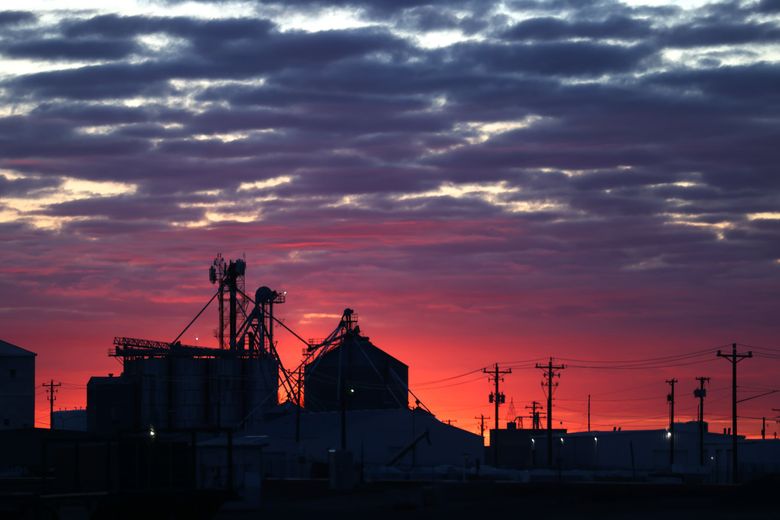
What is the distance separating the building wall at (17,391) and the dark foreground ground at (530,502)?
44.7 metres

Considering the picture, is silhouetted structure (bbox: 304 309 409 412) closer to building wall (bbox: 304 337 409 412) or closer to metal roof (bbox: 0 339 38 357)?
building wall (bbox: 304 337 409 412)

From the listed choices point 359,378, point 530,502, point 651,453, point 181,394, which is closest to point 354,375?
point 359,378

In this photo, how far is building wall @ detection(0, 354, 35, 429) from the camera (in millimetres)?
109875

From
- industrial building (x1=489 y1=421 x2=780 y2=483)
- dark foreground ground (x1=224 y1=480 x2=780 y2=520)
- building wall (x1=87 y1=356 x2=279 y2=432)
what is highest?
building wall (x1=87 y1=356 x2=279 y2=432)

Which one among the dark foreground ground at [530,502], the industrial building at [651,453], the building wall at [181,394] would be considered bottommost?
the industrial building at [651,453]

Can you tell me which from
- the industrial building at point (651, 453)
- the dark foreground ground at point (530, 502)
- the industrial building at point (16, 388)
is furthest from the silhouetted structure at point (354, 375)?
the dark foreground ground at point (530, 502)

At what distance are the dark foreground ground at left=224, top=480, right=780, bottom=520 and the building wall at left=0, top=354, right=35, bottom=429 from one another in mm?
44717

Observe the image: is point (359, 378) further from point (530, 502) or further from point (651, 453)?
point (530, 502)

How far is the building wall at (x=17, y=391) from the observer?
4326 inches

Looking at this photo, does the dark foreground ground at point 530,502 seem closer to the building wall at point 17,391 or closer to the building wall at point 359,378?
the building wall at point 17,391

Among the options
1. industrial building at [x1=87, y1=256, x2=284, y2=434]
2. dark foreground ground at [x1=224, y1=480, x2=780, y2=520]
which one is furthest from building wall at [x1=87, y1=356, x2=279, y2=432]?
dark foreground ground at [x1=224, y1=480, x2=780, y2=520]

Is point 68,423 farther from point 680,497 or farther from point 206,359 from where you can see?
point 680,497

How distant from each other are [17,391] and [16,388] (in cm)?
28

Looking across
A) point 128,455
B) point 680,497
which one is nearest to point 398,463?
point 680,497
